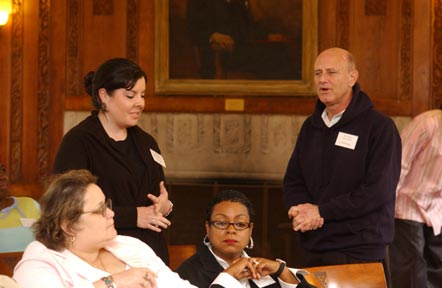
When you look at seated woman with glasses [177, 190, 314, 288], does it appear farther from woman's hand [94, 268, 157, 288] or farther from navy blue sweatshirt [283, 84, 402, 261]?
navy blue sweatshirt [283, 84, 402, 261]

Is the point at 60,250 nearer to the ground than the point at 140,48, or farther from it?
nearer to the ground

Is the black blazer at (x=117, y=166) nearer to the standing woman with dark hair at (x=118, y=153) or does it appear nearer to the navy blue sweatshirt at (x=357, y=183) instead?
the standing woman with dark hair at (x=118, y=153)

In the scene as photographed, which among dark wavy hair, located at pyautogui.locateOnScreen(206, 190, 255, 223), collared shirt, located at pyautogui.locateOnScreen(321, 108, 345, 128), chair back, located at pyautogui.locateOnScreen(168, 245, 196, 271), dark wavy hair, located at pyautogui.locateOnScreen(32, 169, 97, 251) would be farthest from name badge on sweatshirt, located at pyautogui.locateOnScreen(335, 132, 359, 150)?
dark wavy hair, located at pyautogui.locateOnScreen(32, 169, 97, 251)

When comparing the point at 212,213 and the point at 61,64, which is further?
the point at 61,64

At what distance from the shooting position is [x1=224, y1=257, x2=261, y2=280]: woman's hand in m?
3.38

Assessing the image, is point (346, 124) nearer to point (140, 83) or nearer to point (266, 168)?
point (140, 83)

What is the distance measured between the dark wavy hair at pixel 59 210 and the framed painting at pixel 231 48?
5531 millimetres

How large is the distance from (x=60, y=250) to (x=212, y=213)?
101 cm

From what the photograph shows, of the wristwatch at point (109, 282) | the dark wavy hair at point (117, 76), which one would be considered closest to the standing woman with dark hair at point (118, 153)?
the dark wavy hair at point (117, 76)

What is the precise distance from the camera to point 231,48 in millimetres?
A: 8562

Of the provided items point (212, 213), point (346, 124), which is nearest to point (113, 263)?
point (212, 213)

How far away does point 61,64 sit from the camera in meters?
8.77

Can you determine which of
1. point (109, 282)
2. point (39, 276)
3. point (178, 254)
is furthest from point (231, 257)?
point (39, 276)

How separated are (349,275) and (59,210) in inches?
54.2
